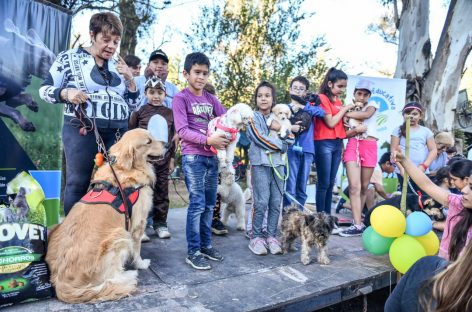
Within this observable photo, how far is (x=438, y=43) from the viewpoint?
910cm

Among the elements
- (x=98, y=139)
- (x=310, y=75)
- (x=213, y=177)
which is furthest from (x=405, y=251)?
(x=310, y=75)

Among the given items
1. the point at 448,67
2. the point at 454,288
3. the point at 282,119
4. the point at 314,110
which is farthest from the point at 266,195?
the point at 448,67

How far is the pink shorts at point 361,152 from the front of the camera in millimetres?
5238

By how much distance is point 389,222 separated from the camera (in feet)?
12.1

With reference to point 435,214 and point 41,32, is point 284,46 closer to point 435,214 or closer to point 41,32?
point 435,214

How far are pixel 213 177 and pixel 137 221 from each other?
94 cm

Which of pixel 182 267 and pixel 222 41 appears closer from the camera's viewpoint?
pixel 182 267

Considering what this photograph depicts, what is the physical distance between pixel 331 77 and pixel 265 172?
2.01 m

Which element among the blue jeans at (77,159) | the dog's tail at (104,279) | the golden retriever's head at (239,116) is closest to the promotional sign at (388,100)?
the golden retriever's head at (239,116)

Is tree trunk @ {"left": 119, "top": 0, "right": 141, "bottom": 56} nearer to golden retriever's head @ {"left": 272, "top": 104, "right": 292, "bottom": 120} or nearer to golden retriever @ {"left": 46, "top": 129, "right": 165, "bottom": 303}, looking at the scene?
golden retriever's head @ {"left": 272, "top": 104, "right": 292, "bottom": 120}

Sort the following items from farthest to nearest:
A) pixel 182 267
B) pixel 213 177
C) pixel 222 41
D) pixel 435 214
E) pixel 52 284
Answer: pixel 222 41, pixel 435 214, pixel 213 177, pixel 182 267, pixel 52 284

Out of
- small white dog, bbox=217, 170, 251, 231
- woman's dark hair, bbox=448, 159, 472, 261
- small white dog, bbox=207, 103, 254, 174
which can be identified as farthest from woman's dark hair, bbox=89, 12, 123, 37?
woman's dark hair, bbox=448, 159, 472, 261

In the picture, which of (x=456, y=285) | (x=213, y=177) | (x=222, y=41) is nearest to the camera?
(x=456, y=285)

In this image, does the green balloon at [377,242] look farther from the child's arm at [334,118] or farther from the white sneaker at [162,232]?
the white sneaker at [162,232]
